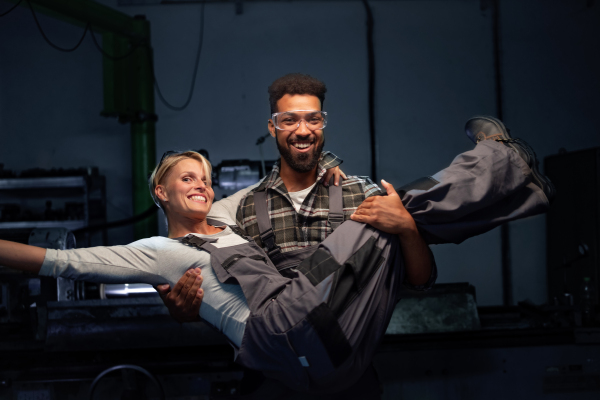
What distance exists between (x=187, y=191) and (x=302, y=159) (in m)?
0.50

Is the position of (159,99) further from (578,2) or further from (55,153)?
(578,2)

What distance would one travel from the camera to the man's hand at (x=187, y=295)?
1570mm

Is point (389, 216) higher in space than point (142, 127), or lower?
lower

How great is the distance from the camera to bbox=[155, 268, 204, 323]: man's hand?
5.15 ft

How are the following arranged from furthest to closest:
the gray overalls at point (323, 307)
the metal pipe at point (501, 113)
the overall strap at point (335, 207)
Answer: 1. the metal pipe at point (501, 113)
2. the overall strap at point (335, 207)
3. the gray overalls at point (323, 307)

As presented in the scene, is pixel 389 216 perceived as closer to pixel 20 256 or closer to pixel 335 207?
pixel 335 207

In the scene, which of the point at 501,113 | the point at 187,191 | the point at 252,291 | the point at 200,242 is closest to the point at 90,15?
the point at 187,191

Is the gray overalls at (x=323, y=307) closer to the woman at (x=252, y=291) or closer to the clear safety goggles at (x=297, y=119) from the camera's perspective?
the woman at (x=252, y=291)

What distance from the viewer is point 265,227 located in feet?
5.67

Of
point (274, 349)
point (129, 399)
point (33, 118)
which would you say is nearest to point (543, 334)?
point (274, 349)

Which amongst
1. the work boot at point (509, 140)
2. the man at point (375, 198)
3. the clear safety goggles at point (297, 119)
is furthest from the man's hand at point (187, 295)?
the work boot at point (509, 140)

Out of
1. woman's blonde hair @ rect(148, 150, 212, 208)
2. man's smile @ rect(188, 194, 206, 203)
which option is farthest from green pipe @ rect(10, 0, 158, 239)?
man's smile @ rect(188, 194, 206, 203)

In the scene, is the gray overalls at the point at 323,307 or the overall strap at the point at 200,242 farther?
the overall strap at the point at 200,242

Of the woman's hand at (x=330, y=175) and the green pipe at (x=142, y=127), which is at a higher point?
the green pipe at (x=142, y=127)
